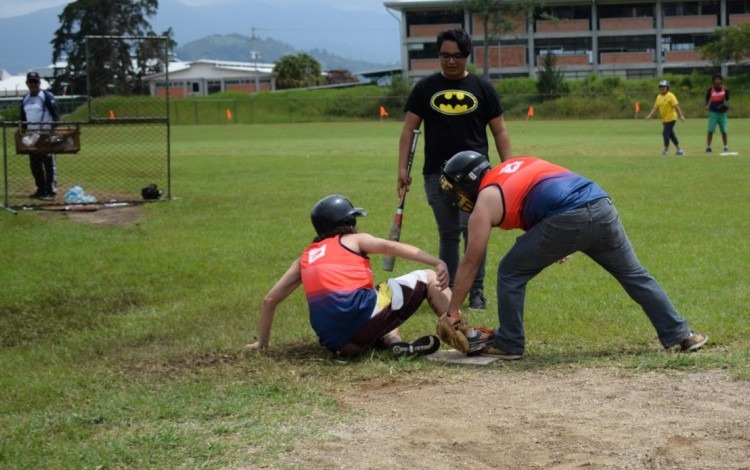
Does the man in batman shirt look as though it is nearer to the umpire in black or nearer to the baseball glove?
the baseball glove

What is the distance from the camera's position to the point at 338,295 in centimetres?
693

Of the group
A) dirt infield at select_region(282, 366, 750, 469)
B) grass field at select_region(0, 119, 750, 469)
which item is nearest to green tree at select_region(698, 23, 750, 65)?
grass field at select_region(0, 119, 750, 469)

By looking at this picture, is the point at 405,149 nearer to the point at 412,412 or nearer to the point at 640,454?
the point at 412,412

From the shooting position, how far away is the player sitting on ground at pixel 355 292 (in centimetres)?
694

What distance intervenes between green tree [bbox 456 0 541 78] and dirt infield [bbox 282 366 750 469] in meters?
78.0

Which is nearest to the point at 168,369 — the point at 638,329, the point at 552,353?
the point at 552,353

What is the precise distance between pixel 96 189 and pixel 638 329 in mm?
14734

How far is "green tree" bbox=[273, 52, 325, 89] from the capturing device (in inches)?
4141

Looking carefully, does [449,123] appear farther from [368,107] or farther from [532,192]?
[368,107]

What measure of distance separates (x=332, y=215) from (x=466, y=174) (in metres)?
1.07

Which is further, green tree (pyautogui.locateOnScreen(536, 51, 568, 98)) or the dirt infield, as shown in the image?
green tree (pyautogui.locateOnScreen(536, 51, 568, 98))

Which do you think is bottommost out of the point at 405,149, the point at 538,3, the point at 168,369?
the point at 168,369

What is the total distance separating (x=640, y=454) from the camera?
16.0ft

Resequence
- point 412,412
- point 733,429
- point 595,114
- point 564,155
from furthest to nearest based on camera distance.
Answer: point 595,114
point 564,155
point 412,412
point 733,429
